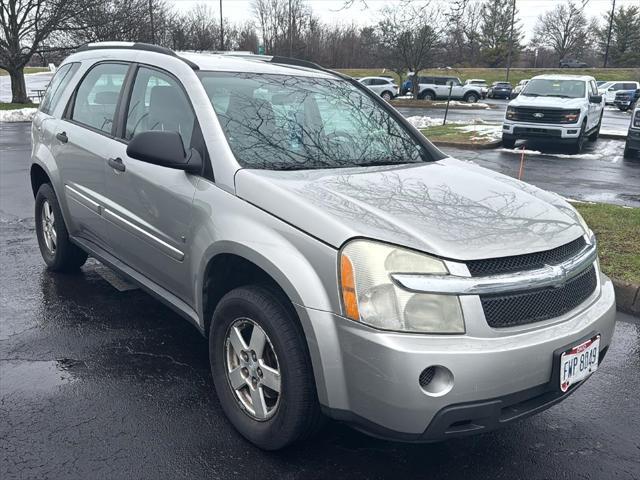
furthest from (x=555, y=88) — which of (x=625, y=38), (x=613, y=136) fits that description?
(x=625, y=38)

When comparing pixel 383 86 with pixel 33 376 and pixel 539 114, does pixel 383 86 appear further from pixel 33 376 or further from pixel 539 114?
pixel 33 376

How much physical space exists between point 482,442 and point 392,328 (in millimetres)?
1089

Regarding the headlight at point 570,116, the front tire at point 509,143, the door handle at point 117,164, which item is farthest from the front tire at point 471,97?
the door handle at point 117,164

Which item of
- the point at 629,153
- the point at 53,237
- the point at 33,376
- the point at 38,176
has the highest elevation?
the point at 38,176

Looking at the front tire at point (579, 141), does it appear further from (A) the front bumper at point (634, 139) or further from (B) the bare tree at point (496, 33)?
(B) the bare tree at point (496, 33)

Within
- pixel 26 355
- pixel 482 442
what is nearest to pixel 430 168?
pixel 482 442

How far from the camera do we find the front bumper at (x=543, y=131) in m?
14.7

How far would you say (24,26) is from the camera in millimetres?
28156

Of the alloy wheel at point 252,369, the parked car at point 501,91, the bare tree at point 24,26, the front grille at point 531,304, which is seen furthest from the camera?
the parked car at point 501,91

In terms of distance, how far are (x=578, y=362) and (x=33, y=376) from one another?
9.82 feet

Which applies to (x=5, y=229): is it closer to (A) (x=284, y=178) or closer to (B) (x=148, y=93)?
(B) (x=148, y=93)

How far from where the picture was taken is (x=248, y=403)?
9.82 feet

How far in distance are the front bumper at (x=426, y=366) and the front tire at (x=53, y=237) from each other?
128 inches

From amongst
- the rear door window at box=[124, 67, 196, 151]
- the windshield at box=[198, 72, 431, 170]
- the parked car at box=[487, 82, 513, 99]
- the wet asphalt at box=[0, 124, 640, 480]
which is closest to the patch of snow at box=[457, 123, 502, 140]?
the wet asphalt at box=[0, 124, 640, 480]
